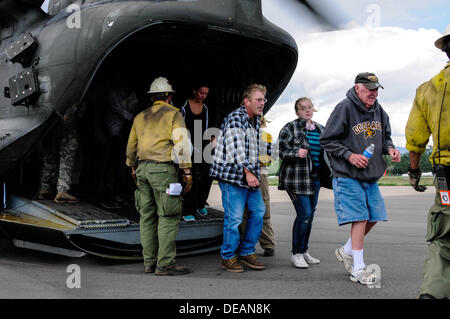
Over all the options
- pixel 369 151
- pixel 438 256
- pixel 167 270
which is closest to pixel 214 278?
pixel 167 270

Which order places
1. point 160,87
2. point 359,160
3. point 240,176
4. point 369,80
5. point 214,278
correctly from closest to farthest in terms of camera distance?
point 359,160
point 369,80
point 214,278
point 240,176
point 160,87

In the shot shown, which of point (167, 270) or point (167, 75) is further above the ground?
point (167, 75)

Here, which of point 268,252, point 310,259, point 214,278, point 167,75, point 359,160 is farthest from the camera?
point 167,75

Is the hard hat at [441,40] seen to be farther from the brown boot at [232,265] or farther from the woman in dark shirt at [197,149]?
the woman in dark shirt at [197,149]

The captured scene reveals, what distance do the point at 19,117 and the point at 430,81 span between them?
4.11 meters

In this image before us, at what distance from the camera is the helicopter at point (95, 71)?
4.83 metres

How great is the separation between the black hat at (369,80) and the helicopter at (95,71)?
1.38 m

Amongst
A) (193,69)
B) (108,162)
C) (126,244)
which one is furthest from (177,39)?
(126,244)

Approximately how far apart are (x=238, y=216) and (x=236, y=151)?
2.12ft

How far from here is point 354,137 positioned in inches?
175

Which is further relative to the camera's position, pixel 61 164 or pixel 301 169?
pixel 61 164

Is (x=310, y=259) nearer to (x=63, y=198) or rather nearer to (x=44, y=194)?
(x=63, y=198)

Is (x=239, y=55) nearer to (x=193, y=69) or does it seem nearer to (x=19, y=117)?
(x=193, y=69)

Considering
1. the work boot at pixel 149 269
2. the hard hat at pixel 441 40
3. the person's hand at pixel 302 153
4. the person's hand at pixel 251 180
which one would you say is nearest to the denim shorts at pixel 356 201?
the person's hand at pixel 302 153
